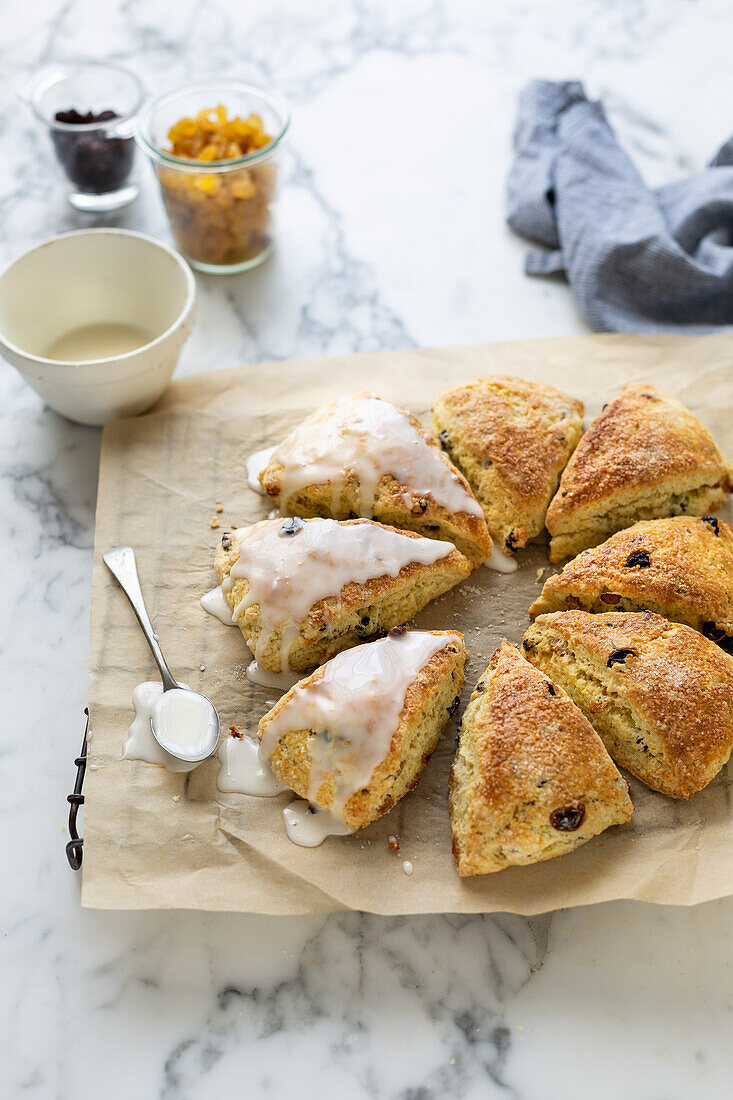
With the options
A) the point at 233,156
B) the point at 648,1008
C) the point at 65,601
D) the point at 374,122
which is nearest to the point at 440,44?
the point at 374,122

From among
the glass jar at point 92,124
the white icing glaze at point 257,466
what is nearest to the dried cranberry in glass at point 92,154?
the glass jar at point 92,124

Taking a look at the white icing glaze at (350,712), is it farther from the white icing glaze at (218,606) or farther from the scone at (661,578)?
the scone at (661,578)

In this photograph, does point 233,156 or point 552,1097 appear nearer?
point 552,1097

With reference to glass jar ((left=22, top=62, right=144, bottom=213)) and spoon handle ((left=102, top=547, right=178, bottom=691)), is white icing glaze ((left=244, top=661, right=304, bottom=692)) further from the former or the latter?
glass jar ((left=22, top=62, right=144, bottom=213))

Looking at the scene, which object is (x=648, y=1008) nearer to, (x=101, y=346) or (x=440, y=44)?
(x=101, y=346)

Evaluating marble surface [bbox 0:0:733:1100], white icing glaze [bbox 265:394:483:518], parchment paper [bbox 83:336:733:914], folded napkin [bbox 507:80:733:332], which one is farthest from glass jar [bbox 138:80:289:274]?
white icing glaze [bbox 265:394:483:518]

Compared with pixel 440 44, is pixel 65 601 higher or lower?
lower
